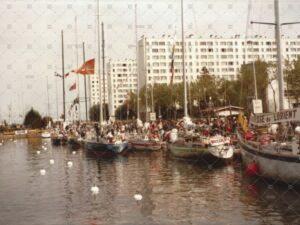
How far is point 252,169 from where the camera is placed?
29922 millimetres

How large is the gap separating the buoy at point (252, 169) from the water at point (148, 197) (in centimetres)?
55

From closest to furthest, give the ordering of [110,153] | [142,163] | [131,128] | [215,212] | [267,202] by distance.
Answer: [215,212] → [267,202] → [142,163] → [110,153] → [131,128]

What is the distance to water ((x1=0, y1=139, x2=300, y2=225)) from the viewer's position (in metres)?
20.8

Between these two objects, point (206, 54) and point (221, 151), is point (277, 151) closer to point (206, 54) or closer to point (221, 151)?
point (221, 151)

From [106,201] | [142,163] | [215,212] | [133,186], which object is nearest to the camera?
[215,212]

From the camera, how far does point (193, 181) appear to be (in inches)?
1209

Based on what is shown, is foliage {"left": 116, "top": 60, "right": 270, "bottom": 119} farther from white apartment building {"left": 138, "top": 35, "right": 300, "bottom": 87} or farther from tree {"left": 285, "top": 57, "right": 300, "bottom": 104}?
white apartment building {"left": 138, "top": 35, "right": 300, "bottom": 87}

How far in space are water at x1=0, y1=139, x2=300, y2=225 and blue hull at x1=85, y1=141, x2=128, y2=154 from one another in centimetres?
1061

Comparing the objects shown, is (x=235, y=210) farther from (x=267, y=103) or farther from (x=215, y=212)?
(x=267, y=103)

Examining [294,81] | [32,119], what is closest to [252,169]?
[294,81]

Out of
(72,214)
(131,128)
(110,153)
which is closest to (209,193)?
(72,214)

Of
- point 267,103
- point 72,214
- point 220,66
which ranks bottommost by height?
point 72,214

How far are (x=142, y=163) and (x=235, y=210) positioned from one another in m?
21.8

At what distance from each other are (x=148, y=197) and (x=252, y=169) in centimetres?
744
